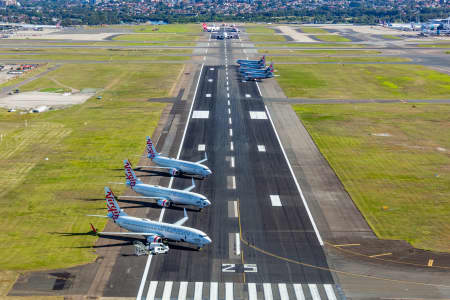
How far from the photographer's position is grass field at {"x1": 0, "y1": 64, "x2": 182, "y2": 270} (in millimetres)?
59156

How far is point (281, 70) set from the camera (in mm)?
180750

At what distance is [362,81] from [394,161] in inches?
3160

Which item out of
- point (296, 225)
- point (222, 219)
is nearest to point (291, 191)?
point (296, 225)

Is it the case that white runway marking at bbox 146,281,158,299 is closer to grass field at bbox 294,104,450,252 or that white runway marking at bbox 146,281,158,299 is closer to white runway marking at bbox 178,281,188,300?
white runway marking at bbox 178,281,188,300

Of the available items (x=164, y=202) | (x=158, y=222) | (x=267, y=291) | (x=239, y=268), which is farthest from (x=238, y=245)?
(x=164, y=202)

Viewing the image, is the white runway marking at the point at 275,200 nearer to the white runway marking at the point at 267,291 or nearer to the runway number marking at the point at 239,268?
the runway number marking at the point at 239,268

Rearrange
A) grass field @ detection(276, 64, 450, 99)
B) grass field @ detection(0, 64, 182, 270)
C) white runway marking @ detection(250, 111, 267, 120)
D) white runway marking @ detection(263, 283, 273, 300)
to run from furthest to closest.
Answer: grass field @ detection(276, 64, 450, 99) → white runway marking @ detection(250, 111, 267, 120) → grass field @ detection(0, 64, 182, 270) → white runway marking @ detection(263, 283, 273, 300)

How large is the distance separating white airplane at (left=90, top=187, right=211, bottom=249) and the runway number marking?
194 inches

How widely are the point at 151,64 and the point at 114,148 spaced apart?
10570 centimetres

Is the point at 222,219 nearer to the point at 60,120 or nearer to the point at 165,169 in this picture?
the point at 165,169

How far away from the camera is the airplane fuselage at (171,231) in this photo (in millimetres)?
57688

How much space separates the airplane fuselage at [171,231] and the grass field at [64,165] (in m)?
6.95

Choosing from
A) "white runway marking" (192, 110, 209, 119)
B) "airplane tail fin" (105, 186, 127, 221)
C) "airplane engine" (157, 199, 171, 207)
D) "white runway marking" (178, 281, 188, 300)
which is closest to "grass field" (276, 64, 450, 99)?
"white runway marking" (192, 110, 209, 119)

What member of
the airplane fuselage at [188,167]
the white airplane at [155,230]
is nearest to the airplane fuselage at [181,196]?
the white airplane at [155,230]
